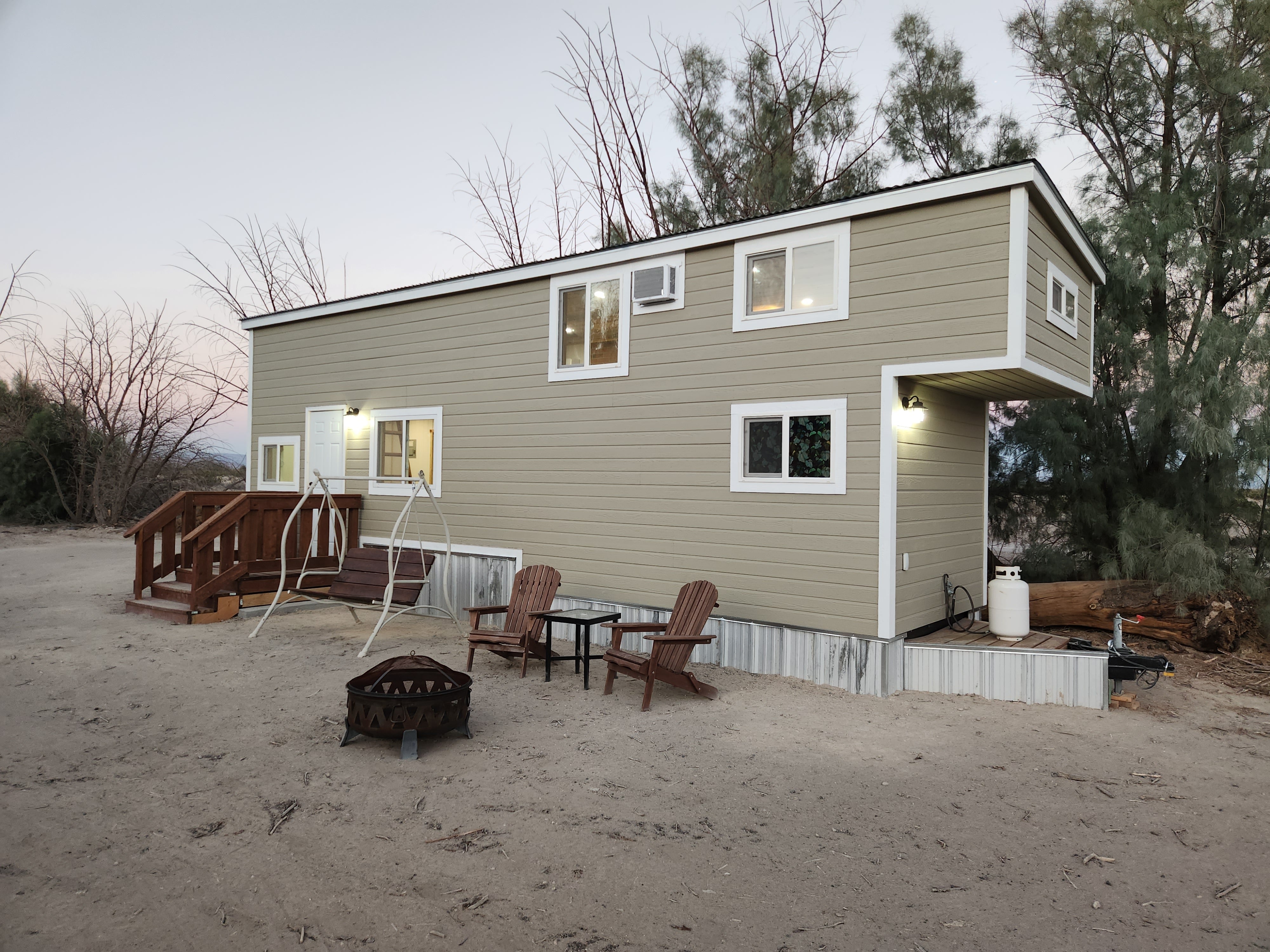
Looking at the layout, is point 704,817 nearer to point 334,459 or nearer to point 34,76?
point 34,76

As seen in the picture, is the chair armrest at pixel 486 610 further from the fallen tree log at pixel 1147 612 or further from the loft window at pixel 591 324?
the fallen tree log at pixel 1147 612

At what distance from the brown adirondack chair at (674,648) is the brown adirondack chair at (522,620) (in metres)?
0.76

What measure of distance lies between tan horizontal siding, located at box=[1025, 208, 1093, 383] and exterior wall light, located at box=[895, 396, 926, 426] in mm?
965

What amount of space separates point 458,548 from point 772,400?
4.35 meters

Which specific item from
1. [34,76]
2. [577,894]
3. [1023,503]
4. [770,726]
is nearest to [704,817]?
[577,894]

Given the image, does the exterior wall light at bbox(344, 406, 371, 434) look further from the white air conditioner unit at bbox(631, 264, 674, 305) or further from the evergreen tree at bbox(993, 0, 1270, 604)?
the evergreen tree at bbox(993, 0, 1270, 604)

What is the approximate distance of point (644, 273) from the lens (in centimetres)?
763

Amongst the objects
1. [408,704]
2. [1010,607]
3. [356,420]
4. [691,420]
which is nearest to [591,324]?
[691,420]

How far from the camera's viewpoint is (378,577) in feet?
27.1

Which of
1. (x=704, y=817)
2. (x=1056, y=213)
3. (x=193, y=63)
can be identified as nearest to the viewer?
(x=704, y=817)

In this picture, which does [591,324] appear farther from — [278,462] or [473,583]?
[278,462]

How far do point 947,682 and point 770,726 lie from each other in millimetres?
1940

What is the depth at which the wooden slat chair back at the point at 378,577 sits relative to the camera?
313 inches

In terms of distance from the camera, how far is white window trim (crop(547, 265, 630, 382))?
789cm
